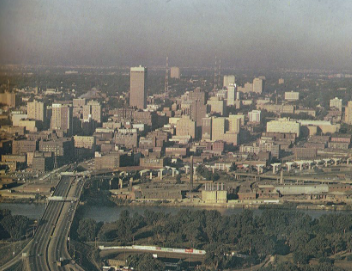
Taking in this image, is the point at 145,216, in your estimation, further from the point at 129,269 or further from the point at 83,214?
the point at 129,269

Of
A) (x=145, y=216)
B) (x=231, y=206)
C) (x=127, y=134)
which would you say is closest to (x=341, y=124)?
(x=127, y=134)

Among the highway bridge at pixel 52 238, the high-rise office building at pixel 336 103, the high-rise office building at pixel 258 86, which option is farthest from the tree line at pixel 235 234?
the high-rise office building at pixel 258 86

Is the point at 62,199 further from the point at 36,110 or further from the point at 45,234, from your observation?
the point at 36,110

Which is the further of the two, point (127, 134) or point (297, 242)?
point (127, 134)

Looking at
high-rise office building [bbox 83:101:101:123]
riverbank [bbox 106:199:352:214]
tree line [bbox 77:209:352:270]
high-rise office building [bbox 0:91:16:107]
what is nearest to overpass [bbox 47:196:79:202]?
riverbank [bbox 106:199:352:214]

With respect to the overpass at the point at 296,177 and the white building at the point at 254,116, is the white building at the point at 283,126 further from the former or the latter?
the overpass at the point at 296,177
